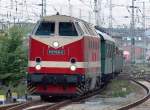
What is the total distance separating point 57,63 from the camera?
2142cm

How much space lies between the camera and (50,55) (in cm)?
2145

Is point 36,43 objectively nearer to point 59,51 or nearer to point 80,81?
point 59,51

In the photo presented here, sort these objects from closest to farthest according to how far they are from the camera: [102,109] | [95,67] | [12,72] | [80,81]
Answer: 1. [102,109]
2. [80,81]
3. [95,67]
4. [12,72]

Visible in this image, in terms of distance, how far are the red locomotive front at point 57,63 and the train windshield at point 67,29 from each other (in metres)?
0.04


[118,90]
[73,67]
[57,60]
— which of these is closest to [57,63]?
[57,60]

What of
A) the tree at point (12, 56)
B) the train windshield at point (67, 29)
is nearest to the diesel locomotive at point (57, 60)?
the train windshield at point (67, 29)

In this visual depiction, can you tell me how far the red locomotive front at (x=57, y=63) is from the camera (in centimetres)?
2130

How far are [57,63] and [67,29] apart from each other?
146 cm

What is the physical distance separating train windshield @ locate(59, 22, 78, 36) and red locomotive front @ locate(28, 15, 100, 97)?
0.13 ft

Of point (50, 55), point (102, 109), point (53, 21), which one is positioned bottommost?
point (102, 109)

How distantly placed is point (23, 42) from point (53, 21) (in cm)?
716

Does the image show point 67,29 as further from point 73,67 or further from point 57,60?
point 73,67

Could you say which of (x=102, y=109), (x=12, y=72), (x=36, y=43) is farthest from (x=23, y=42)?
(x=102, y=109)

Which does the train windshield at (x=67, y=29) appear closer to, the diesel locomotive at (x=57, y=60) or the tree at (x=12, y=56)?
the diesel locomotive at (x=57, y=60)
